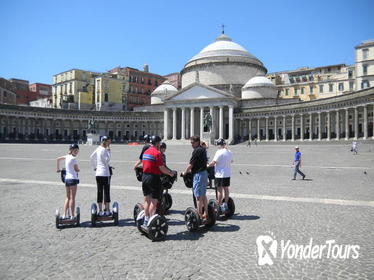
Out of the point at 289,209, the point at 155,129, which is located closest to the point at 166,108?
the point at 155,129

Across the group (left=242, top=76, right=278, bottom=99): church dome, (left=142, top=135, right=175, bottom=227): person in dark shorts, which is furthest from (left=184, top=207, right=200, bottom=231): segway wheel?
(left=242, top=76, right=278, bottom=99): church dome

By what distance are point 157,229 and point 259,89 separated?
74761 mm

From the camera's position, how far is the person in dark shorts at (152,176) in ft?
22.2

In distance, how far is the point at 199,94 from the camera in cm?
7450

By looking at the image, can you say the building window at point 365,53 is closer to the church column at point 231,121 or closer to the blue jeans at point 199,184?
the church column at point 231,121

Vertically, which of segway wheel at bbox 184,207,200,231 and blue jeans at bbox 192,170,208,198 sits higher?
blue jeans at bbox 192,170,208,198

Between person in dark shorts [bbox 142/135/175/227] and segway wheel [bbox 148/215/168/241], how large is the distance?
308 mm

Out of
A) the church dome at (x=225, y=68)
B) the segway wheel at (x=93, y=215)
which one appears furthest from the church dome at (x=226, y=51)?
the segway wheel at (x=93, y=215)

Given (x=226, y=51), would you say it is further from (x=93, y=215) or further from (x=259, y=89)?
(x=93, y=215)

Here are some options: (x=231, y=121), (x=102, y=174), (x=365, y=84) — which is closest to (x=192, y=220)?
(x=102, y=174)

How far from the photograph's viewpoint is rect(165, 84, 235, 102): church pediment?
7217 cm

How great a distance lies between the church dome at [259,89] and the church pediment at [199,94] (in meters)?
9.09

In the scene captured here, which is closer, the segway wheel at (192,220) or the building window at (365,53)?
the segway wheel at (192,220)

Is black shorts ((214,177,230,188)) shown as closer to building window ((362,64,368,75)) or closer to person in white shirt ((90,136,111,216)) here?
person in white shirt ((90,136,111,216))
